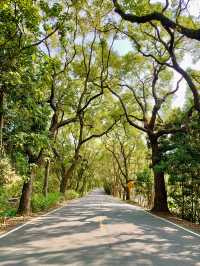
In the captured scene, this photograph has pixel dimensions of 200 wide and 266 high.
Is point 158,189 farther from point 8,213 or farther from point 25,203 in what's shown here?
point 8,213

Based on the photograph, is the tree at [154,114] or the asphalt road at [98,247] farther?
the tree at [154,114]

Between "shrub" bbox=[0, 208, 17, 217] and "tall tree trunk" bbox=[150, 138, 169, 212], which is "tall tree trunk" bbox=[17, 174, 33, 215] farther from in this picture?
"tall tree trunk" bbox=[150, 138, 169, 212]

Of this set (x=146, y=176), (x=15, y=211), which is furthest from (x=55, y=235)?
(x=146, y=176)

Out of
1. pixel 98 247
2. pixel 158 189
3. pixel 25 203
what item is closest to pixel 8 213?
pixel 25 203

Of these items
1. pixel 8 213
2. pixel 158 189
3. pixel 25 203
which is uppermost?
pixel 158 189

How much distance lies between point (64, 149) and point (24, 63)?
29.6m

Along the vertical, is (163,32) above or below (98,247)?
above

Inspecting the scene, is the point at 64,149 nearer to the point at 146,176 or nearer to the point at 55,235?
the point at 146,176

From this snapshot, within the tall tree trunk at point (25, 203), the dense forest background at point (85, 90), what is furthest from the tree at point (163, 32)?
the tall tree trunk at point (25, 203)

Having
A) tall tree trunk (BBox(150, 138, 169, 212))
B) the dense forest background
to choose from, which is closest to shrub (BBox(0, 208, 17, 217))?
the dense forest background

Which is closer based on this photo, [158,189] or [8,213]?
[8,213]

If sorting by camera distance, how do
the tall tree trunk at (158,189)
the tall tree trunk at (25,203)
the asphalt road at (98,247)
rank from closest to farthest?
the asphalt road at (98,247) < the tall tree trunk at (25,203) < the tall tree trunk at (158,189)

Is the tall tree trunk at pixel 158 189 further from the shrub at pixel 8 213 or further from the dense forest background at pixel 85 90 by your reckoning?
the shrub at pixel 8 213

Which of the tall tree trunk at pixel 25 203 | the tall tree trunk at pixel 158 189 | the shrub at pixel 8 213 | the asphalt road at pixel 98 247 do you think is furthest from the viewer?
the tall tree trunk at pixel 158 189
